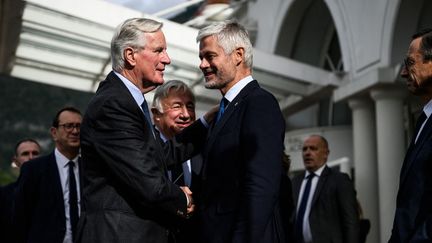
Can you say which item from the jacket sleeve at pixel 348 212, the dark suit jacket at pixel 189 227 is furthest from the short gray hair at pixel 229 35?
the jacket sleeve at pixel 348 212

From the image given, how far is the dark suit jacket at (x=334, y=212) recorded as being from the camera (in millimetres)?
7512

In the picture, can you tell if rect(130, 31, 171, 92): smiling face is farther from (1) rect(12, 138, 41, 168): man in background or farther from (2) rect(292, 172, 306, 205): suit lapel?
(1) rect(12, 138, 41, 168): man in background

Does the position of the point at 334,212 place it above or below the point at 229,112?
below

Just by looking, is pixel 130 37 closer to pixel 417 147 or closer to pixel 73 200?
pixel 417 147

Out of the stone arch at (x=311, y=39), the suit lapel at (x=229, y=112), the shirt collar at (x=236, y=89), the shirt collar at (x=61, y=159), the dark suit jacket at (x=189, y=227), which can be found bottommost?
the dark suit jacket at (x=189, y=227)

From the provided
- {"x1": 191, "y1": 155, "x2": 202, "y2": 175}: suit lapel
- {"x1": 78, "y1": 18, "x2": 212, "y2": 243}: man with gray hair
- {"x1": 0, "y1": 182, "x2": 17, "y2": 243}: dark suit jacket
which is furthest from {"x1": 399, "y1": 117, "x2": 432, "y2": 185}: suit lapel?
{"x1": 0, "y1": 182, "x2": 17, "y2": 243}: dark suit jacket

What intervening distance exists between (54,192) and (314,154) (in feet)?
12.7

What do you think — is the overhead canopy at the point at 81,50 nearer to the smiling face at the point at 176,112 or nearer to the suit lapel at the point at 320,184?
the suit lapel at the point at 320,184

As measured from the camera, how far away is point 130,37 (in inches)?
140

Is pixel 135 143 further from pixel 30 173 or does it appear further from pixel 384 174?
pixel 384 174

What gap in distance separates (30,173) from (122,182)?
2.50 metres

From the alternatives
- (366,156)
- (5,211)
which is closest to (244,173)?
(5,211)

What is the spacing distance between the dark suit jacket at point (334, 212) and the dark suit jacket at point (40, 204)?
336 centimetres

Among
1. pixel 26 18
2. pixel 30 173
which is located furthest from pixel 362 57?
pixel 30 173
